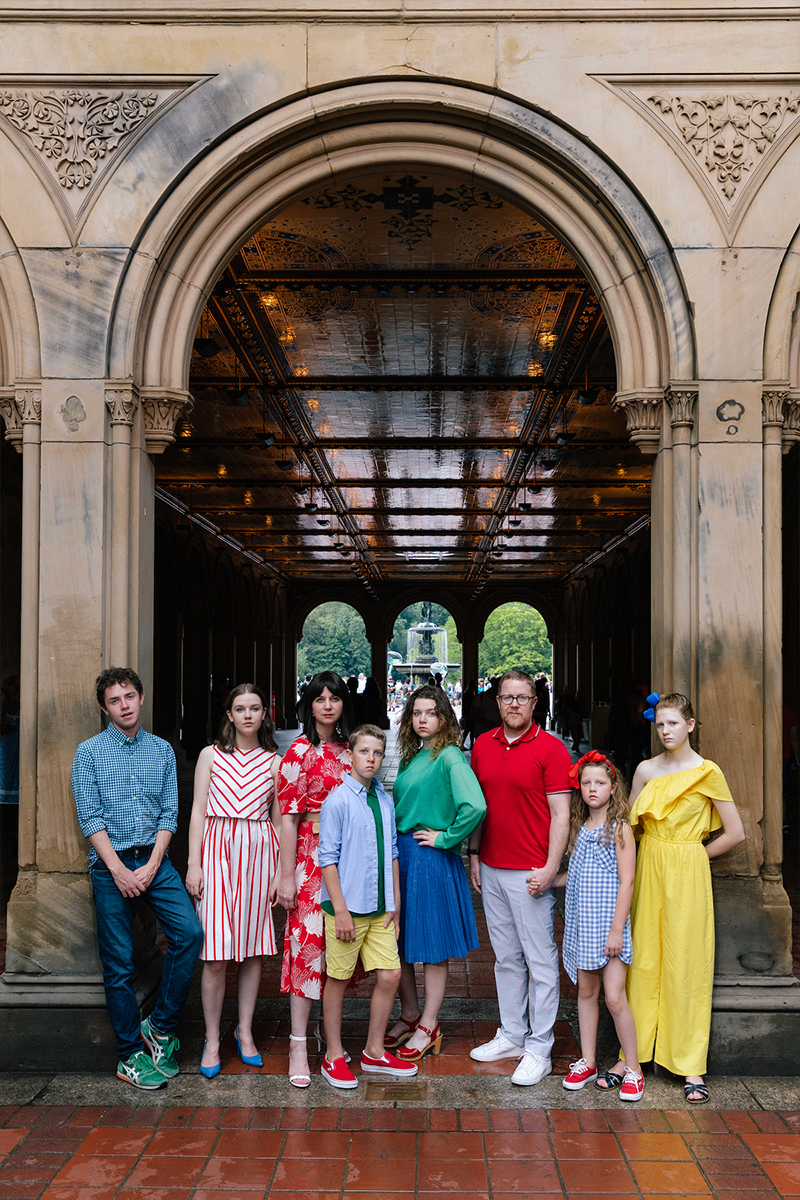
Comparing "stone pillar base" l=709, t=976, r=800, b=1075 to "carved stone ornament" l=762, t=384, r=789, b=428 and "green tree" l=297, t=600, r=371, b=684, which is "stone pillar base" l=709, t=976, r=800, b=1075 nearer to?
"carved stone ornament" l=762, t=384, r=789, b=428

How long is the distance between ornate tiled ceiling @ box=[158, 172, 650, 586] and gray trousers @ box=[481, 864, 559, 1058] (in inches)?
141

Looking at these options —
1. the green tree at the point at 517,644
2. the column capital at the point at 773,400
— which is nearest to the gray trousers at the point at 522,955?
the column capital at the point at 773,400

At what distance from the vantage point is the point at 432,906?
409 cm

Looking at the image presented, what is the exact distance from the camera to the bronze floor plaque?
12.5 feet

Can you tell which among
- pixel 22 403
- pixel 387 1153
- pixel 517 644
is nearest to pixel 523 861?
pixel 387 1153

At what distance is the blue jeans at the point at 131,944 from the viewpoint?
4.03 m

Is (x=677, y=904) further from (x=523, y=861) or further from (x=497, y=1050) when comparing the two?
(x=497, y=1050)

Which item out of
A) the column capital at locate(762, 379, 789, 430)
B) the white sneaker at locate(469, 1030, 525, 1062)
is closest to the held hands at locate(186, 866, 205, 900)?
the white sneaker at locate(469, 1030, 525, 1062)

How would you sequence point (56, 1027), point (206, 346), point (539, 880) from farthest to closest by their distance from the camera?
1. point (206, 346)
2. point (56, 1027)
3. point (539, 880)

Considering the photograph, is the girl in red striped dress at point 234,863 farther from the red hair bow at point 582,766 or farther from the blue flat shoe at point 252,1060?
the red hair bow at point 582,766

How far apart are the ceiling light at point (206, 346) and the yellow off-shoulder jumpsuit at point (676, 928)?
606 cm

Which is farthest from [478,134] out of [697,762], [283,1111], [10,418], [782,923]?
[283,1111]

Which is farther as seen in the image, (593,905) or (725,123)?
(725,123)

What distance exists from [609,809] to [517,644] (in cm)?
5560
